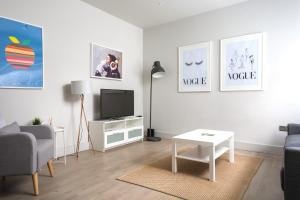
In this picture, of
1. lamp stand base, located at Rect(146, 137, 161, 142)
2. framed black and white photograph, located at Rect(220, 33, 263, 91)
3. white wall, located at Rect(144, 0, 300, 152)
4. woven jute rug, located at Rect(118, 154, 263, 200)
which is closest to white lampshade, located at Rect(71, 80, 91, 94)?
woven jute rug, located at Rect(118, 154, 263, 200)

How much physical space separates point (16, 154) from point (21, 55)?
1531mm

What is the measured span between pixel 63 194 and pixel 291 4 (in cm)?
416

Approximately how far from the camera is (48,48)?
10.3ft

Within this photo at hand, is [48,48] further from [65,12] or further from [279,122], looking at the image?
[279,122]

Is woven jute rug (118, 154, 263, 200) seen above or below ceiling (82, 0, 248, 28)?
below

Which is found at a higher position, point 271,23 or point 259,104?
point 271,23

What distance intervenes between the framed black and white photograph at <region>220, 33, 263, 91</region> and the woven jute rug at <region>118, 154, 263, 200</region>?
4.44 feet

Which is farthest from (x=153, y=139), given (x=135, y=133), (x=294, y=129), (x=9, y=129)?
(x=9, y=129)

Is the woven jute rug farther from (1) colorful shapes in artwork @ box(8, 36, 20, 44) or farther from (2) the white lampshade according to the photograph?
(1) colorful shapes in artwork @ box(8, 36, 20, 44)

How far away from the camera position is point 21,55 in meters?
2.82

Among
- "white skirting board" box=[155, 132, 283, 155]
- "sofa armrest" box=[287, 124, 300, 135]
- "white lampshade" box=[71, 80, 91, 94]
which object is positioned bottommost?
"white skirting board" box=[155, 132, 283, 155]

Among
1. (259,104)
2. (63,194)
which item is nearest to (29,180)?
(63,194)

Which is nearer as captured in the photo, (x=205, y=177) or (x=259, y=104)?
(x=205, y=177)

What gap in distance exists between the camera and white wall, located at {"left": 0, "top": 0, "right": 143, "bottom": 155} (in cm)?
280
